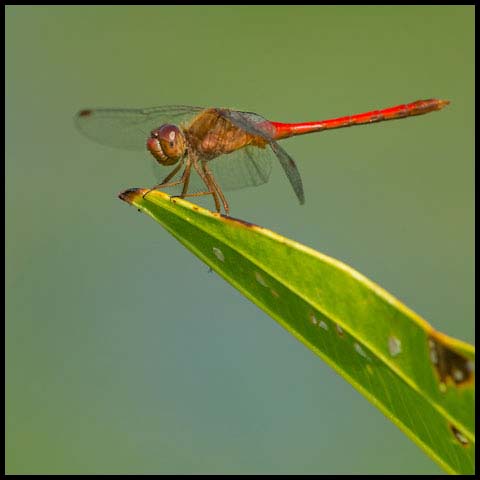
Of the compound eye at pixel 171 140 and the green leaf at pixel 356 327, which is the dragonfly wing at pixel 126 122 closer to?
the compound eye at pixel 171 140

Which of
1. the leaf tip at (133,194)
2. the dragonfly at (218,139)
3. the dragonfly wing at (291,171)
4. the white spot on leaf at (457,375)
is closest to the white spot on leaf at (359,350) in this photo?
the white spot on leaf at (457,375)

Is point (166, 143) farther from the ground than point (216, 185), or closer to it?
farther from the ground

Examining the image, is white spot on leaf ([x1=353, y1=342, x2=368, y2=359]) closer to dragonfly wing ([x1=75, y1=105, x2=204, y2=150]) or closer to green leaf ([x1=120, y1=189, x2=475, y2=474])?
green leaf ([x1=120, y1=189, x2=475, y2=474])

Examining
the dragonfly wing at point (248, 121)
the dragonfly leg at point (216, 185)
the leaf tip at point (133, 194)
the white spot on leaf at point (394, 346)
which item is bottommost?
the white spot on leaf at point (394, 346)

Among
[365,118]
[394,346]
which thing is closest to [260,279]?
[394,346]

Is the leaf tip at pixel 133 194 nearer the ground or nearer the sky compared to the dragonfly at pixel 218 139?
nearer the ground

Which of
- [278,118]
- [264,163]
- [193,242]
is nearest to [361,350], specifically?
[193,242]

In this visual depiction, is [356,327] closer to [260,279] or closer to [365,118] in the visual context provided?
[260,279]
